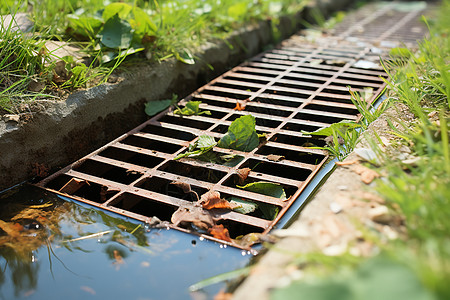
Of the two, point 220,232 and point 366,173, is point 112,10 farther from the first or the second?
point 366,173

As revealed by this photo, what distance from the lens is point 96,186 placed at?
210 cm

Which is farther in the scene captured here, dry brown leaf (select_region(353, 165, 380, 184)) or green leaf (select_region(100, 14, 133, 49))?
green leaf (select_region(100, 14, 133, 49))

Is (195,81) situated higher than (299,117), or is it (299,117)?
(195,81)

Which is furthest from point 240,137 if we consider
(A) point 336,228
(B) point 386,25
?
(B) point 386,25

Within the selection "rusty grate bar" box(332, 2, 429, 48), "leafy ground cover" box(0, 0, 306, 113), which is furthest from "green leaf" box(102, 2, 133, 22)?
"rusty grate bar" box(332, 2, 429, 48)

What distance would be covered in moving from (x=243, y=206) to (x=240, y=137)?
50 centimetres

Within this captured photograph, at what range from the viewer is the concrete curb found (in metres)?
2.03

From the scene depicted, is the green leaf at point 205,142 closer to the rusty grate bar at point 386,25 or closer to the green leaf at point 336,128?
the green leaf at point 336,128

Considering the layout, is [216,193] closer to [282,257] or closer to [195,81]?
[282,257]

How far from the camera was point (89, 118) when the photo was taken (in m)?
2.34

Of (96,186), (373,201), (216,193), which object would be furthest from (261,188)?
(96,186)

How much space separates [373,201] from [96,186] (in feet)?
4.11

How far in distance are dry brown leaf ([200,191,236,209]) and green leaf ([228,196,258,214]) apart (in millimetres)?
23

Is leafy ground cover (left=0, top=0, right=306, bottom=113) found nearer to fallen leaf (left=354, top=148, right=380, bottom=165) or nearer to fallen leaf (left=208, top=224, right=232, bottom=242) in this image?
fallen leaf (left=208, top=224, right=232, bottom=242)
